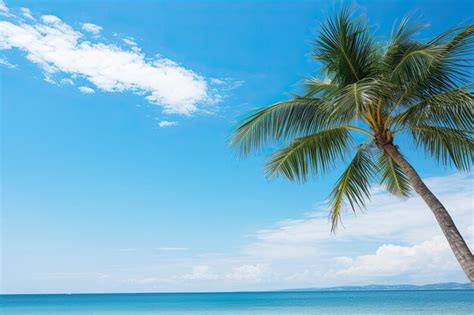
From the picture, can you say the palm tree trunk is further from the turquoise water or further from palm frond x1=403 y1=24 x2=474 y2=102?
the turquoise water

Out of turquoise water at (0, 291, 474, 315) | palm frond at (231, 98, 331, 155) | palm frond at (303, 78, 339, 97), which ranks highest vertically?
palm frond at (303, 78, 339, 97)

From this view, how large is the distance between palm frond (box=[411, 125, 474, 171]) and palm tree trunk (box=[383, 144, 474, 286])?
3.36 feet

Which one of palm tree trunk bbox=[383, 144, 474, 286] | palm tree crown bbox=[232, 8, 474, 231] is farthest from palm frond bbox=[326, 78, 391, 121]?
palm tree trunk bbox=[383, 144, 474, 286]

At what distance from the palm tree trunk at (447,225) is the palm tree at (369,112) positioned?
12 millimetres

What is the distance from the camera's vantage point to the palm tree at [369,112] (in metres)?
5.77

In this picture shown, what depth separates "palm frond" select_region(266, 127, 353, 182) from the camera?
703cm

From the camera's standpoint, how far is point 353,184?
287 inches

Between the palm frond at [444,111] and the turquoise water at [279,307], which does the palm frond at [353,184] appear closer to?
the palm frond at [444,111]

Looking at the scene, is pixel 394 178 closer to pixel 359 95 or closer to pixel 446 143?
pixel 446 143

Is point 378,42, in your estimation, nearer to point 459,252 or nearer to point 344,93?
point 344,93

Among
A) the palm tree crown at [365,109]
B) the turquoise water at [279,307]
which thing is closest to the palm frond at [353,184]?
the palm tree crown at [365,109]

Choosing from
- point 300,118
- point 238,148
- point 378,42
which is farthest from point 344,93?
point 238,148

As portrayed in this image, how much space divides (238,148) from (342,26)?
96.2 inches

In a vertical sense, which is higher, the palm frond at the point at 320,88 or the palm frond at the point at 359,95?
the palm frond at the point at 320,88
